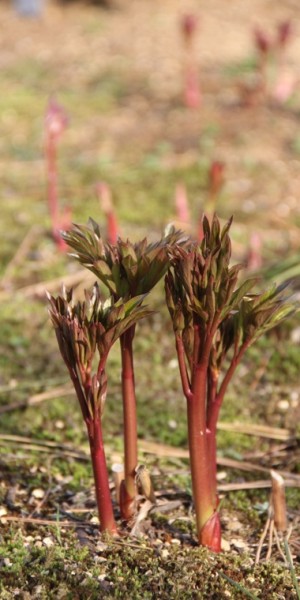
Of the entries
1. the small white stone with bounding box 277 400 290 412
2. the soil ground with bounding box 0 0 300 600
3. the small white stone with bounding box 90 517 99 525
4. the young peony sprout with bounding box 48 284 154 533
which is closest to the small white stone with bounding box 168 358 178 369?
the soil ground with bounding box 0 0 300 600

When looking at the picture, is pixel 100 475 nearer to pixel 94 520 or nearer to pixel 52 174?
pixel 94 520

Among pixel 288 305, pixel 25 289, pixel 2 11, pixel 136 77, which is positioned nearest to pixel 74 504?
pixel 288 305

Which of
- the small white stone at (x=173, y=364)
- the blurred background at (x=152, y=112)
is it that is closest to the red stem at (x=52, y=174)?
the blurred background at (x=152, y=112)

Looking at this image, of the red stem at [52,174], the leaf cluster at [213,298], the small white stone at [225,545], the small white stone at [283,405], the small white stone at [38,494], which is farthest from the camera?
the red stem at [52,174]

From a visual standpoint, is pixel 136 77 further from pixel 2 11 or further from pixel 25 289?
pixel 25 289

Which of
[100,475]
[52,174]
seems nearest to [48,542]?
[100,475]

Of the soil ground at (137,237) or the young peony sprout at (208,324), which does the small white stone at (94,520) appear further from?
the young peony sprout at (208,324)

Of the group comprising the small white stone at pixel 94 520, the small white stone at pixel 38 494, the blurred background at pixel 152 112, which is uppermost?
the blurred background at pixel 152 112

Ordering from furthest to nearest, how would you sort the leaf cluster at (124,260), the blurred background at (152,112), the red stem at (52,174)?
the blurred background at (152,112) < the red stem at (52,174) < the leaf cluster at (124,260)
